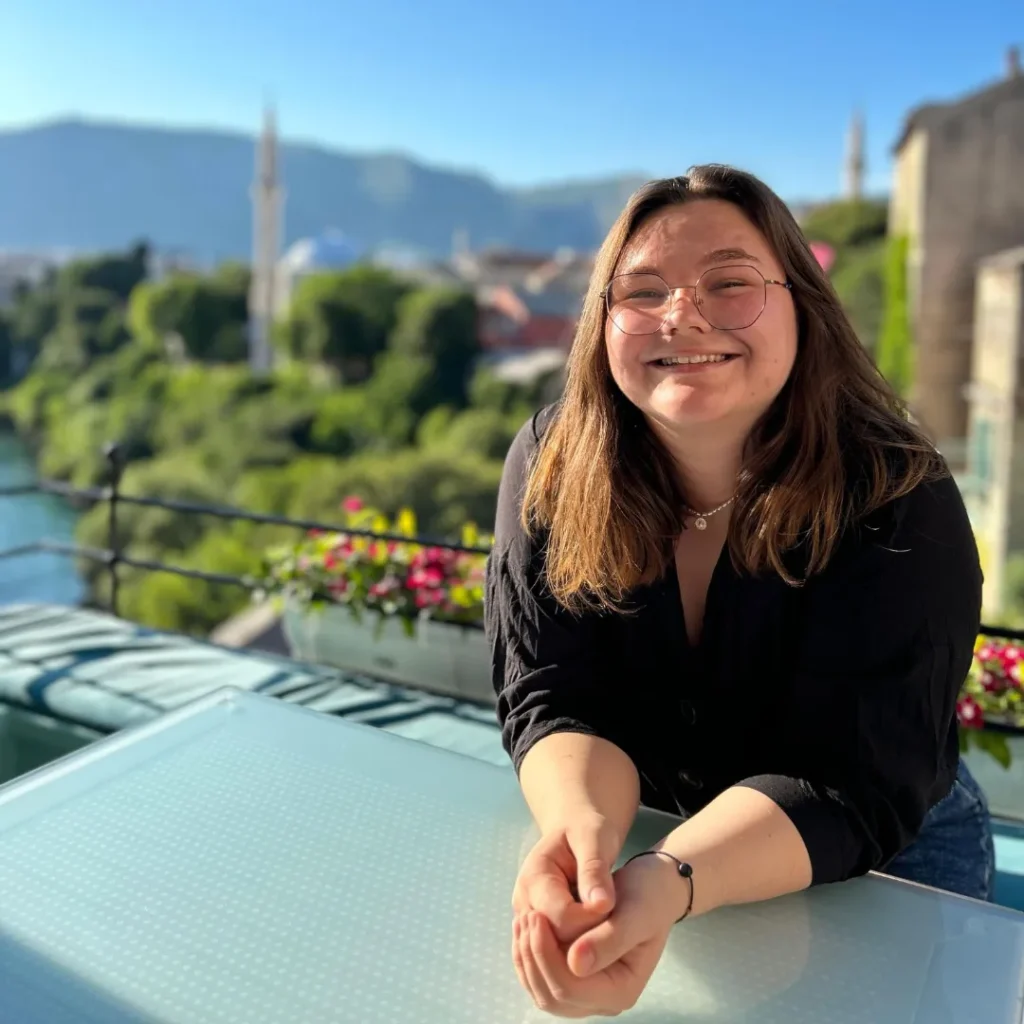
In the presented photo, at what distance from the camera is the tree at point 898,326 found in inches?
867

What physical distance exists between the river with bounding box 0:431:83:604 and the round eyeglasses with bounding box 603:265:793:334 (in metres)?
38.1

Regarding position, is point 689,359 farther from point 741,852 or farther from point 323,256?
point 323,256

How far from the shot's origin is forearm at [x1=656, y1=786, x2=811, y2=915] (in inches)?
43.9

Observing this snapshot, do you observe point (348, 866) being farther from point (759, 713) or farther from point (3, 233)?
point (3, 233)

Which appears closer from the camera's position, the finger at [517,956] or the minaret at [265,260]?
the finger at [517,956]

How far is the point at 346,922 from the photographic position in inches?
44.9

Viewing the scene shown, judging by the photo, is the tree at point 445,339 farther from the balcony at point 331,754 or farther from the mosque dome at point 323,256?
the balcony at point 331,754

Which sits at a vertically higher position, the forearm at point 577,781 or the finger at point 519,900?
the forearm at point 577,781

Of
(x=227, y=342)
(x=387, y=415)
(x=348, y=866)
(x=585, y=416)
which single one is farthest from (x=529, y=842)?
(x=227, y=342)

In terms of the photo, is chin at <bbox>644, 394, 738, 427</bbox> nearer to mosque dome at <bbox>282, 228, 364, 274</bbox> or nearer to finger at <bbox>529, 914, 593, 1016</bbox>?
finger at <bbox>529, 914, 593, 1016</bbox>

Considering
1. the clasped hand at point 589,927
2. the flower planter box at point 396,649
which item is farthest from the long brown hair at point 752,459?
the flower planter box at point 396,649

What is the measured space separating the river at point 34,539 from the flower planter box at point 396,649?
35889 millimetres

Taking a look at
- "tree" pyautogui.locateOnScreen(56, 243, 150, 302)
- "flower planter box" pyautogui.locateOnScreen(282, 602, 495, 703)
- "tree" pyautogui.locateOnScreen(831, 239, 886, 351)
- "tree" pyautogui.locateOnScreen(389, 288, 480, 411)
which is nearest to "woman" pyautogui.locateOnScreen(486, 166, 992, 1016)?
"flower planter box" pyautogui.locateOnScreen(282, 602, 495, 703)

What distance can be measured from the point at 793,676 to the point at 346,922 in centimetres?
60
